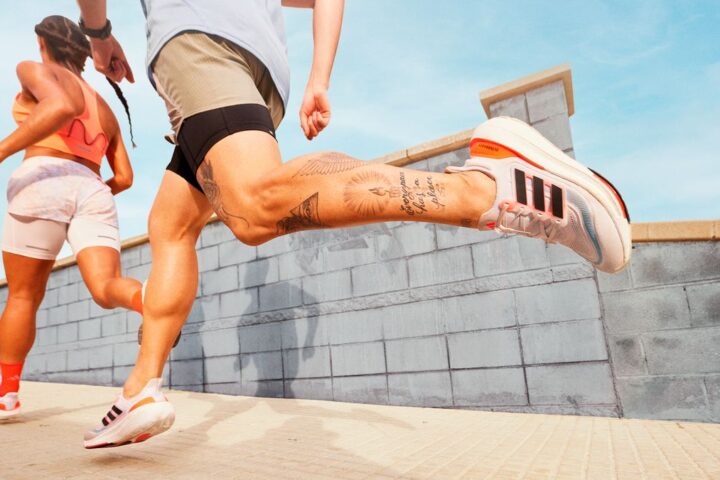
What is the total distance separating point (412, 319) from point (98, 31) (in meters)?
2.33

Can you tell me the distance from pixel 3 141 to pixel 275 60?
1.36 meters

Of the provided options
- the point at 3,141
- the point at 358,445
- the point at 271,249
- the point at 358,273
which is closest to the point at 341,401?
the point at 358,273

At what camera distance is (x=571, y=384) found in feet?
8.79

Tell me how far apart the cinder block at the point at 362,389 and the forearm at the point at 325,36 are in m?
2.42

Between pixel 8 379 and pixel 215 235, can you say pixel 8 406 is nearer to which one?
pixel 8 379

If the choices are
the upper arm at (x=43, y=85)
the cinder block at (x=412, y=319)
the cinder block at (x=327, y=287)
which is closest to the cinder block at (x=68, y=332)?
the cinder block at (x=327, y=287)

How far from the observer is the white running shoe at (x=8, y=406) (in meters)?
2.31

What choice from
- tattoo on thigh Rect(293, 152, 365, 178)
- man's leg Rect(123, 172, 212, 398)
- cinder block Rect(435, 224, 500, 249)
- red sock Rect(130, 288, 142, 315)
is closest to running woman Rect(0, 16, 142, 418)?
red sock Rect(130, 288, 142, 315)

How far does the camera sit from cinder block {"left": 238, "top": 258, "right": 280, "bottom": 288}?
3789 mm

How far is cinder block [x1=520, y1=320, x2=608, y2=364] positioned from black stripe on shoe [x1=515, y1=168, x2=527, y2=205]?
1.99 m

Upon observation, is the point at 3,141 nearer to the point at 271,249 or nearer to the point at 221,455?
the point at 221,455

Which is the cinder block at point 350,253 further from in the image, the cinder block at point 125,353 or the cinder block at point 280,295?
the cinder block at point 125,353

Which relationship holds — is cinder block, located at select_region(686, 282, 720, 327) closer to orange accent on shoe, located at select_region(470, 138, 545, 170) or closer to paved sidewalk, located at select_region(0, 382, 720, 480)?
paved sidewalk, located at select_region(0, 382, 720, 480)

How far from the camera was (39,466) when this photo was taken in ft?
4.75
